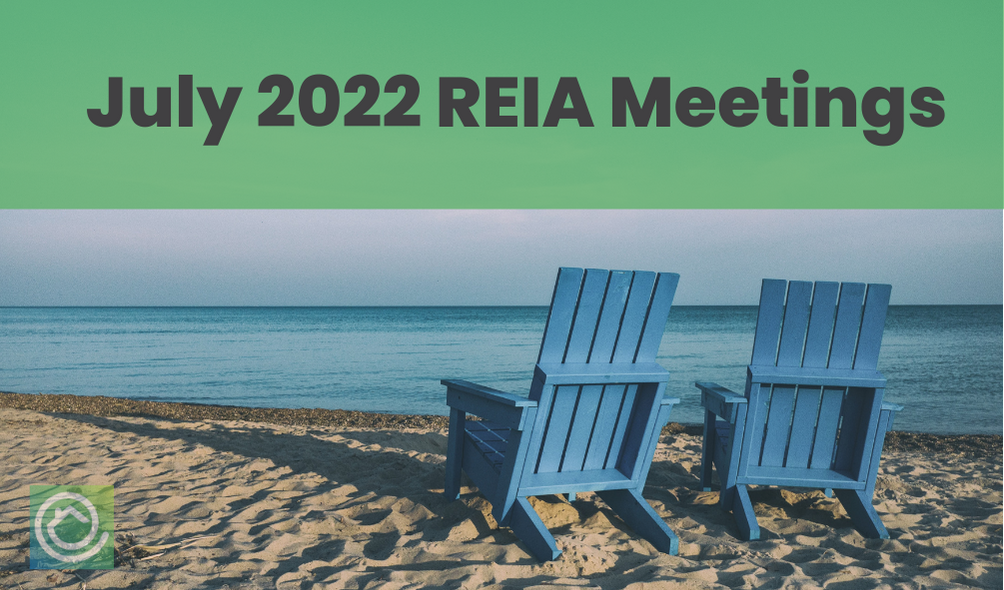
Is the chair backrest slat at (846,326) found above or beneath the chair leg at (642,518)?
above

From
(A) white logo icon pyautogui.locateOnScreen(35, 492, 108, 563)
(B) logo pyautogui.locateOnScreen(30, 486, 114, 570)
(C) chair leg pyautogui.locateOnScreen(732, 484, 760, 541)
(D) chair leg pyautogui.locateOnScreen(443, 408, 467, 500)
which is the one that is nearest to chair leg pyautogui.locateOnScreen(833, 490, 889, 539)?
(C) chair leg pyautogui.locateOnScreen(732, 484, 760, 541)

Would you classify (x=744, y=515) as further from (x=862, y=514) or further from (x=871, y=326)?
(x=871, y=326)

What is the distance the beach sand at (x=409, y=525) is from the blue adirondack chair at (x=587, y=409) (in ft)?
0.46

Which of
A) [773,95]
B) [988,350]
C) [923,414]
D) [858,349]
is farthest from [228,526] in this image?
[988,350]

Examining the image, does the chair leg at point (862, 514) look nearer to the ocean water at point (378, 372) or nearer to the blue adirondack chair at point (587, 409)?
the blue adirondack chair at point (587, 409)

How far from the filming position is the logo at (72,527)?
2320mm

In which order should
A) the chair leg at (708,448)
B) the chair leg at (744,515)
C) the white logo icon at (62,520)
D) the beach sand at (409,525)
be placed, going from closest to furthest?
the beach sand at (409,525)
the white logo icon at (62,520)
the chair leg at (744,515)
the chair leg at (708,448)

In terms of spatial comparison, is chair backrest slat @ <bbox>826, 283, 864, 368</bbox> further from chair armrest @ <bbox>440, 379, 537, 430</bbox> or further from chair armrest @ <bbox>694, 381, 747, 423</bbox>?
chair armrest @ <bbox>440, 379, 537, 430</bbox>

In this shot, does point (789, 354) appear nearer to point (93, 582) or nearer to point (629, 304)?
point (629, 304)

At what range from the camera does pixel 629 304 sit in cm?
272

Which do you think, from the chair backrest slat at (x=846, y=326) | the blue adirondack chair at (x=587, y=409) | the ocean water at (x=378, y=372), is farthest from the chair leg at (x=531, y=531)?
the ocean water at (x=378, y=372)

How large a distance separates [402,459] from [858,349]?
107 inches

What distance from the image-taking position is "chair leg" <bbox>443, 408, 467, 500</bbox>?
127 inches

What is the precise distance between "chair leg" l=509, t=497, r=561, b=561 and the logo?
1.54 m
